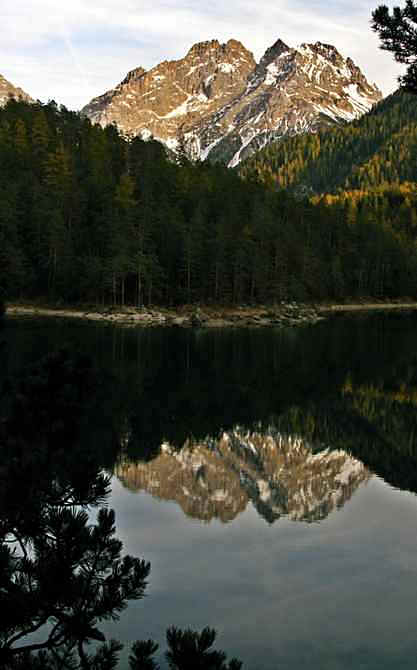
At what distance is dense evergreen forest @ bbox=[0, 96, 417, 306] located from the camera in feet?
313

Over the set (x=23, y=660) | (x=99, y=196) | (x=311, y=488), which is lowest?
(x=311, y=488)

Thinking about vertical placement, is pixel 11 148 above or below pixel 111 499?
above

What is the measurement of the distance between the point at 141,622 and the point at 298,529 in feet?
18.5

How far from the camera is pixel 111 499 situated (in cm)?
1747

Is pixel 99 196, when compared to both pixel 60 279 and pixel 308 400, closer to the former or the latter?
pixel 60 279

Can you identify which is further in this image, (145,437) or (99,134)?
(99,134)

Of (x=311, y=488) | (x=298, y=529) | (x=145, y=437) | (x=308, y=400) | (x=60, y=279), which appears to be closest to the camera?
(x=298, y=529)

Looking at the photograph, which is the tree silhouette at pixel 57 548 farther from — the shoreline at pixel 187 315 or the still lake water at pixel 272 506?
the shoreline at pixel 187 315

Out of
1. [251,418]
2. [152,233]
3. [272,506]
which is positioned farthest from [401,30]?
[152,233]

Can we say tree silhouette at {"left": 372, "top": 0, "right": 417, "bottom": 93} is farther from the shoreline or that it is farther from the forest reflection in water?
the shoreline

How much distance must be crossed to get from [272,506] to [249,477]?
7.82ft

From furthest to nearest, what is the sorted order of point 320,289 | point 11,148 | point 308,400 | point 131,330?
point 320,289
point 11,148
point 131,330
point 308,400

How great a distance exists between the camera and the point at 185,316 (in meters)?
91.6

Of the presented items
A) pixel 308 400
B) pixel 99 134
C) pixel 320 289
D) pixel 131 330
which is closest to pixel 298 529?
pixel 308 400
